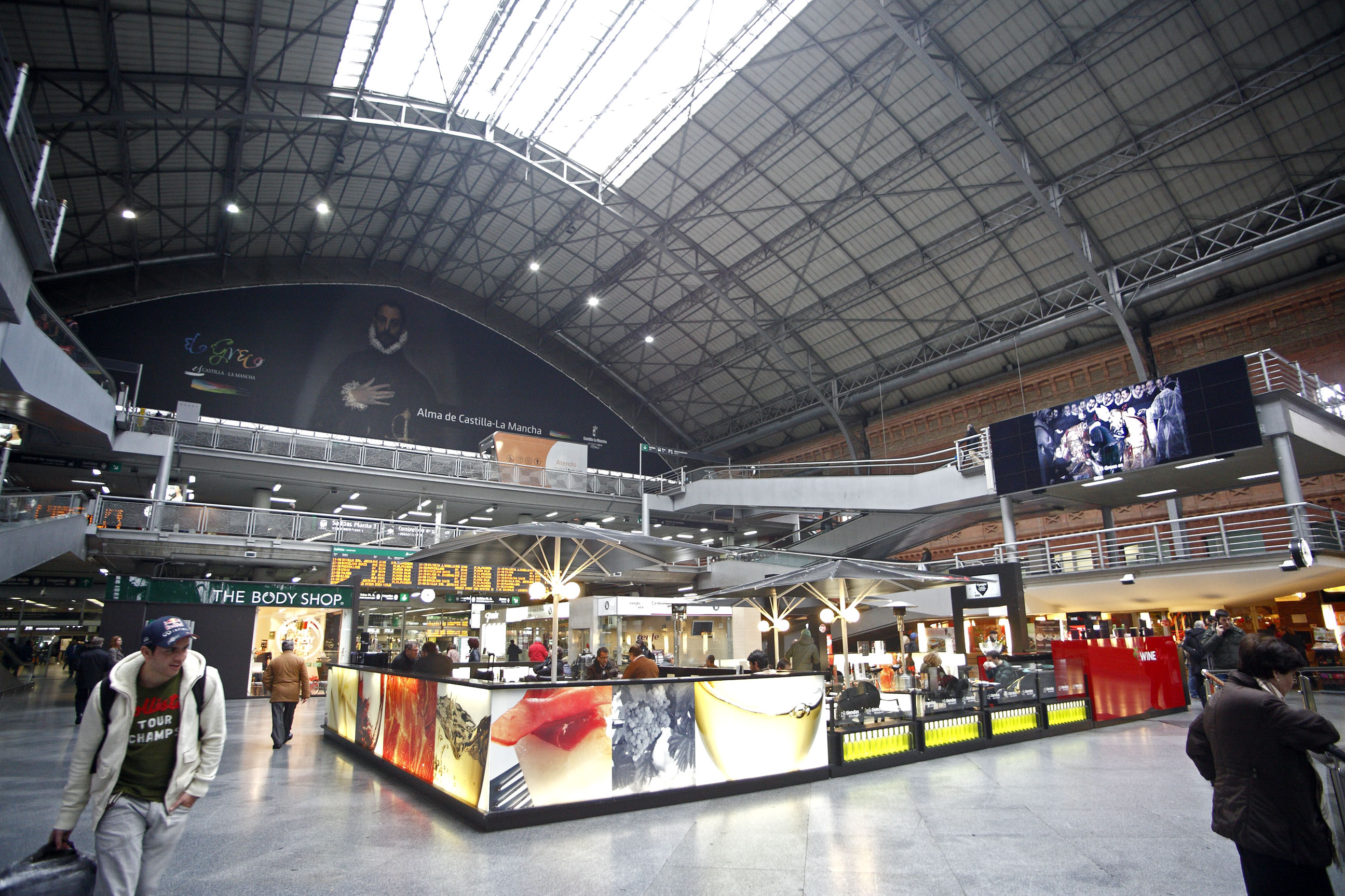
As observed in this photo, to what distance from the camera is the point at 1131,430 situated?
19344 millimetres

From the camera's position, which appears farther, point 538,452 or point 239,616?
point 538,452

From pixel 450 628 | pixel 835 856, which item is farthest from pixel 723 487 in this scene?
pixel 835 856

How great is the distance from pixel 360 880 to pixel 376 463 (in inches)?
895

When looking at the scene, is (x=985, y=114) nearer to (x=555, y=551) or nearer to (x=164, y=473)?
(x=555, y=551)

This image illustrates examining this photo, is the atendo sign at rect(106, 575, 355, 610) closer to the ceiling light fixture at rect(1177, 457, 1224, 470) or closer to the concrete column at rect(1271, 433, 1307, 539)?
the ceiling light fixture at rect(1177, 457, 1224, 470)

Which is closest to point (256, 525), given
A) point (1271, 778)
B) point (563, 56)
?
point (563, 56)

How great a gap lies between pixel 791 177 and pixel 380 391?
18.7 metres

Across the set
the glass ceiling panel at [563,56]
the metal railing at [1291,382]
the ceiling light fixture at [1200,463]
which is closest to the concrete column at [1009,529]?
the ceiling light fixture at [1200,463]

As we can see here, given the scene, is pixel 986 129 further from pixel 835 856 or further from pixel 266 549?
pixel 266 549

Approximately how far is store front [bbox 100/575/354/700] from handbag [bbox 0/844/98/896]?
57.1 feet

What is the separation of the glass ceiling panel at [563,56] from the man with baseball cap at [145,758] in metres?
20.0

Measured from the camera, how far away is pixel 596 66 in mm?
20938

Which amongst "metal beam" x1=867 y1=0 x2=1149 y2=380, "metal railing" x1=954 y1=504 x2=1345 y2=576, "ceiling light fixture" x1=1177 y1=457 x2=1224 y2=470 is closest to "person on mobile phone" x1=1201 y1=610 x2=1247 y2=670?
"metal railing" x1=954 y1=504 x2=1345 y2=576

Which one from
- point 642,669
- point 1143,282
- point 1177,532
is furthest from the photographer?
point 1143,282
